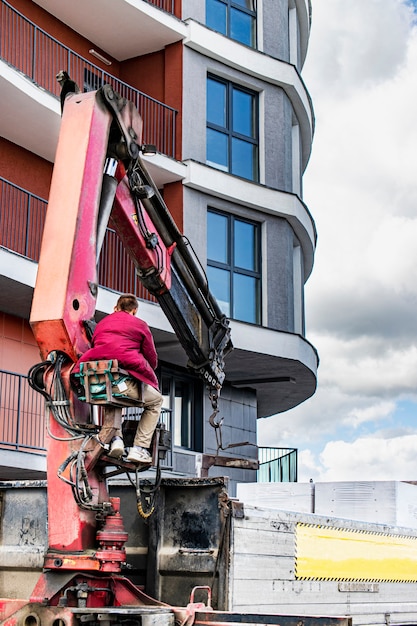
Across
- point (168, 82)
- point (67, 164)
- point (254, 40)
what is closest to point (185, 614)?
point (67, 164)

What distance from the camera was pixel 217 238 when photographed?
938 inches

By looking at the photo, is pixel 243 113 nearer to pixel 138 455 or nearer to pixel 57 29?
pixel 57 29

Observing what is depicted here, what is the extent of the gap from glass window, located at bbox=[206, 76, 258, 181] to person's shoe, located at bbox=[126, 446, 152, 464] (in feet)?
57.4

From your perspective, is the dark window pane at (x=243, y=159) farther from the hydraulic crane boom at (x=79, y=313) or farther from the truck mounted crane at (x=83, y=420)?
the truck mounted crane at (x=83, y=420)

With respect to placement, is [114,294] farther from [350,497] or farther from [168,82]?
[350,497]

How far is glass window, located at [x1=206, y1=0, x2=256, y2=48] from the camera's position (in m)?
25.2

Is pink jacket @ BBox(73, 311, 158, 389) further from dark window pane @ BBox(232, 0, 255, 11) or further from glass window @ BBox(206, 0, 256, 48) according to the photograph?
dark window pane @ BBox(232, 0, 255, 11)

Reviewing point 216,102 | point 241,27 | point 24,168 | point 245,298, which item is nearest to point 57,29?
point 24,168

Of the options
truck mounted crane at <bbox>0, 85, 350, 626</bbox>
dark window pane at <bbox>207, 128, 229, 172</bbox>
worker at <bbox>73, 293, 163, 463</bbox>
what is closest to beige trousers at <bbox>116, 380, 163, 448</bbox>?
worker at <bbox>73, 293, 163, 463</bbox>

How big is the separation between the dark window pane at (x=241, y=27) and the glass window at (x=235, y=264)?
5.37 metres

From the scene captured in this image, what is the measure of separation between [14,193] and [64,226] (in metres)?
13.5

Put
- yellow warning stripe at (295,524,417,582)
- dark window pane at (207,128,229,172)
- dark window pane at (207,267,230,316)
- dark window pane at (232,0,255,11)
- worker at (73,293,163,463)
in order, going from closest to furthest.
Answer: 1. worker at (73,293,163,463)
2. yellow warning stripe at (295,524,417,582)
3. dark window pane at (207,267,230,316)
4. dark window pane at (207,128,229,172)
5. dark window pane at (232,0,255,11)

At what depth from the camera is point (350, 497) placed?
1170 cm

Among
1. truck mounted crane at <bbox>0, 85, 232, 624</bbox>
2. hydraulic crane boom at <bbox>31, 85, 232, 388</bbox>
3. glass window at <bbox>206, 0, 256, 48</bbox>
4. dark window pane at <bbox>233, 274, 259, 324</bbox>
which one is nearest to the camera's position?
truck mounted crane at <bbox>0, 85, 232, 624</bbox>
